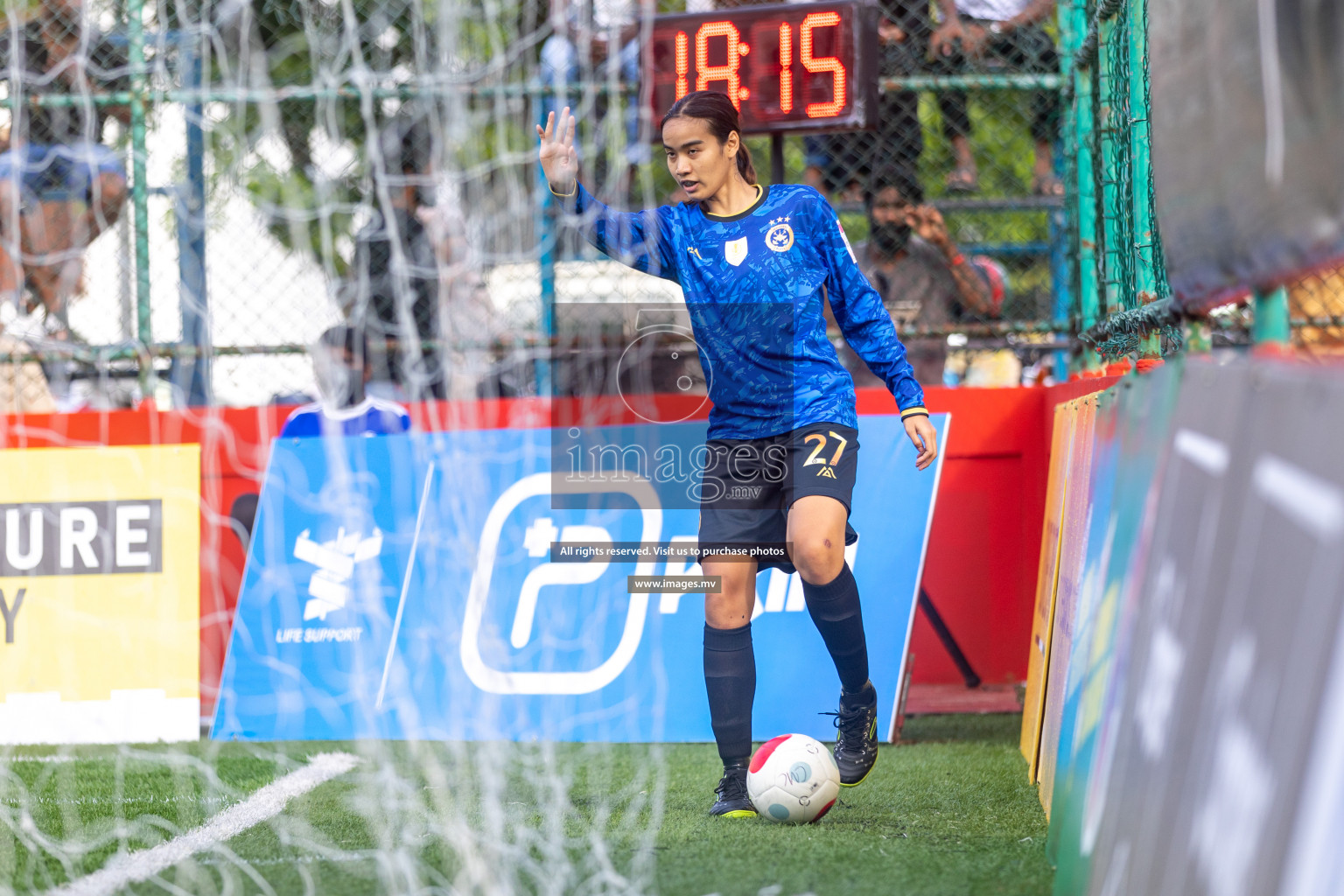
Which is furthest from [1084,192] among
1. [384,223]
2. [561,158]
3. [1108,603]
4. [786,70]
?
[1108,603]

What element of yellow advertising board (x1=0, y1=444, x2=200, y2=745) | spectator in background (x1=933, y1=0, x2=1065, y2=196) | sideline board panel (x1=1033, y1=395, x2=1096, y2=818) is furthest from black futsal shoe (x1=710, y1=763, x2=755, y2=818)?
spectator in background (x1=933, y1=0, x2=1065, y2=196)

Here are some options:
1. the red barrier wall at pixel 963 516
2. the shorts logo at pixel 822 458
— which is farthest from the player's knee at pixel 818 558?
the red barrier wall at pixel 963 516

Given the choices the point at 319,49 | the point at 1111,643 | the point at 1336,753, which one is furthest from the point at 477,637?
the point at 1336,753

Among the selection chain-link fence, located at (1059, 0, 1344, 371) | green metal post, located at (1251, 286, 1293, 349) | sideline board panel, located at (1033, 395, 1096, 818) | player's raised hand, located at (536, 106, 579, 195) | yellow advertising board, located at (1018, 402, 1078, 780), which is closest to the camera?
green metal post, located at (1251, 286, 1293, 349)

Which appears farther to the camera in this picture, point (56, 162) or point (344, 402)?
point (56, 162)

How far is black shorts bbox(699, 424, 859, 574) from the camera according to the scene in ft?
11.5

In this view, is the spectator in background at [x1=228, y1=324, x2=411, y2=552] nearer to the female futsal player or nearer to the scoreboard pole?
the scoreboard pole

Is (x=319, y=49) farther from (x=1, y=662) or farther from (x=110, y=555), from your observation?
(x=1, y=662)

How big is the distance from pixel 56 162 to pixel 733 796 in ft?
14.9

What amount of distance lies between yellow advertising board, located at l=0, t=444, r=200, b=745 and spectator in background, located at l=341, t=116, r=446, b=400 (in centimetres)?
114

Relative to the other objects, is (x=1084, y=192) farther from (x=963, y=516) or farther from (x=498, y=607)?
(x=498, y=607)

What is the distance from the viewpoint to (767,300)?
3576mm

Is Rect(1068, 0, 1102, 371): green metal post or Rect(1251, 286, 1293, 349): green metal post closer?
Rect(1251, 286, 1293, 349): green metal post

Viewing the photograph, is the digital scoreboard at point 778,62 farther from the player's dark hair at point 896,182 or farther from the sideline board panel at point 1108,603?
the sideline board panel at point 1108,603
